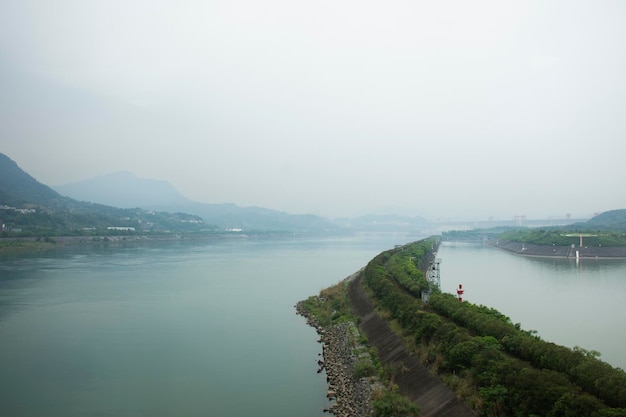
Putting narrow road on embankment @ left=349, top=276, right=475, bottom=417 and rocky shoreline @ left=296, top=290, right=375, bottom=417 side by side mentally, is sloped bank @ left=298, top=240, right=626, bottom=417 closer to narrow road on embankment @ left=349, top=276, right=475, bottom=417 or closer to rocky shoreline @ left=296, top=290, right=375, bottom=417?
narrow road on embankment @ left=349, top=276, right=475, bottom=417

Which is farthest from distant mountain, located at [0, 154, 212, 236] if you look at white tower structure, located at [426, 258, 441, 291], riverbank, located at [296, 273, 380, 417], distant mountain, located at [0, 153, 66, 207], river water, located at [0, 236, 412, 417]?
riverbank, located at [296, 273, 380, 417]

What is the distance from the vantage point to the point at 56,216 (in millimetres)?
56562

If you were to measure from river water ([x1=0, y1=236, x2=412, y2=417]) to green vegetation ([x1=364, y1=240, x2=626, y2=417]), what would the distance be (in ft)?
6.54

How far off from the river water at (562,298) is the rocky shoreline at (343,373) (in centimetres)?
438

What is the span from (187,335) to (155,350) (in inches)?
50.2

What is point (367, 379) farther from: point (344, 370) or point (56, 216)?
point (56, 216)

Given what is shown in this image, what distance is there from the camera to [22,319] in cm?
1192

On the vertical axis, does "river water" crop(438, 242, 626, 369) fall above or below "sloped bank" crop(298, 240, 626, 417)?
below

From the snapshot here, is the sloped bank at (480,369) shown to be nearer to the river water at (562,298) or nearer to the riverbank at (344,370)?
the riverbank at (344,370)

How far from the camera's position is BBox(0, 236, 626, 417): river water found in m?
6.98

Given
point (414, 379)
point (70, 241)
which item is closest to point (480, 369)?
point (414, 379)

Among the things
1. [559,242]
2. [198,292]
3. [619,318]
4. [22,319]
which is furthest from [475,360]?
[559,242]

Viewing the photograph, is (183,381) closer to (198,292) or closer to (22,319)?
(22,319)

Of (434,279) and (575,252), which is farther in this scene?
(575,252)
